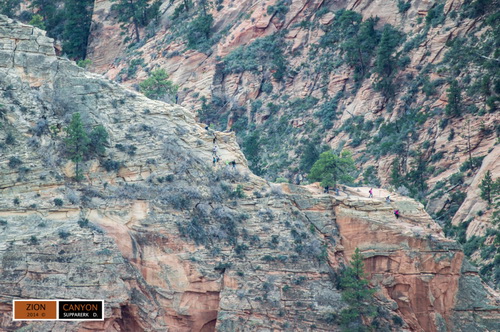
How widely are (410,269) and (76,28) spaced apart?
49.3 meters

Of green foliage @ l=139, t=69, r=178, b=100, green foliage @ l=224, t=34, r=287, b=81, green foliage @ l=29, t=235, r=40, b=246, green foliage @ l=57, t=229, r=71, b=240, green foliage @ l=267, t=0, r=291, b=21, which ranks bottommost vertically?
green foliage @ l=29, t=235, r=40, b=246

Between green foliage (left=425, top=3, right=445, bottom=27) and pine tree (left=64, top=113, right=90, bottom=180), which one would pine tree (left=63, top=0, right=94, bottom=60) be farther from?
pine tree (left=64, top=113, right=90, bottom=180)

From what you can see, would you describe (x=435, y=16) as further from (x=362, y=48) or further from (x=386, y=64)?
(x=362, y=48)

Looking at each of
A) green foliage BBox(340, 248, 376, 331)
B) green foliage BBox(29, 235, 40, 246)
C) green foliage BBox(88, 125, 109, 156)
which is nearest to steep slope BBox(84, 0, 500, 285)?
green foliage BBox(340, 248, 376, 331)

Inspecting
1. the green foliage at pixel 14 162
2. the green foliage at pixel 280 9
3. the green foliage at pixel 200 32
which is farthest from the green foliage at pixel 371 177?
the green foliage at pixel 14 162

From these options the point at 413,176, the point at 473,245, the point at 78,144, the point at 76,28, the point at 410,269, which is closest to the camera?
the point at 78,144

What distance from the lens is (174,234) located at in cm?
6153

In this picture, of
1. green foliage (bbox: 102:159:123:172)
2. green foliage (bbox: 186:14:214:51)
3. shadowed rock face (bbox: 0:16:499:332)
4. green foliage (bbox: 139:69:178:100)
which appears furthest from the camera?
→ green foliage (bbox: 186:14:214:51)

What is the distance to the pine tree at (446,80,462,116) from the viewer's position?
82.6 meters

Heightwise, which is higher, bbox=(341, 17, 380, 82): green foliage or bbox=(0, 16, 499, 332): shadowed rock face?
bbox=(341, 17, 380, 82): green foliage

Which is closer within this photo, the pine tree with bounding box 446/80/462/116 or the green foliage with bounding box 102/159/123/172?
the green foliage with bounding box 102/159/123/172

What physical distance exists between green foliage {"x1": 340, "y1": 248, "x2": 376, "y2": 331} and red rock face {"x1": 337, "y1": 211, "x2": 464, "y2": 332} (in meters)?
1.63

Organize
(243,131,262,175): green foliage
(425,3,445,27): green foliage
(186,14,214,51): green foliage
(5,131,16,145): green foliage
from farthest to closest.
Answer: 1. (186,14,214,51): green foliage
2. (425,3,445,27): green foliage
3. (243,131,262,175): green foliage
4. (5,131,16,145): green foliage

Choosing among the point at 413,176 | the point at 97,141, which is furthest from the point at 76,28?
the point at 97,141
